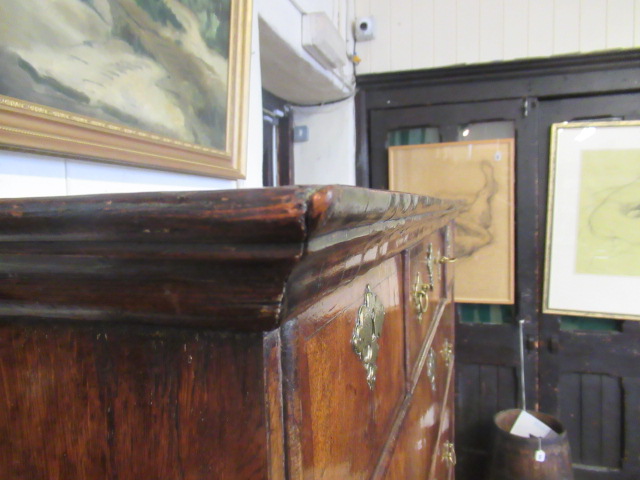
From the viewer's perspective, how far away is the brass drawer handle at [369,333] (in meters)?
0.39

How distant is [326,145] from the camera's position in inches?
82.0

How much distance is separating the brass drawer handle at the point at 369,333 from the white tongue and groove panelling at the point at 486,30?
183cm

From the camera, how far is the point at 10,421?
329mm

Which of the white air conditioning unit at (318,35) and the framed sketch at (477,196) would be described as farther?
the framed sketch at (477,196)

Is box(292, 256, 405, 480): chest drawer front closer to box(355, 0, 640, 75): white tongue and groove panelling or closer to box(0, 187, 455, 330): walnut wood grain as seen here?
box(0, 187, 455, 330): walnut wood grain

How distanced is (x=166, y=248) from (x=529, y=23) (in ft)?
7.00

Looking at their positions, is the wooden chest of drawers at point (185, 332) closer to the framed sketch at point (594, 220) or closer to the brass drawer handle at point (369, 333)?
the brass drawer handle at point (369, 333)

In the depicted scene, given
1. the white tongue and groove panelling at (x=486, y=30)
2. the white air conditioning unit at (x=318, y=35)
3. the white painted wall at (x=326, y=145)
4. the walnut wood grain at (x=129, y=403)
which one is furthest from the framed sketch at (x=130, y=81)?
the white tongue and groove panelling at (x=486, y=30)

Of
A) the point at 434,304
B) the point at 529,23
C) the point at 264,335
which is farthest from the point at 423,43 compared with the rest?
the point at 264,335

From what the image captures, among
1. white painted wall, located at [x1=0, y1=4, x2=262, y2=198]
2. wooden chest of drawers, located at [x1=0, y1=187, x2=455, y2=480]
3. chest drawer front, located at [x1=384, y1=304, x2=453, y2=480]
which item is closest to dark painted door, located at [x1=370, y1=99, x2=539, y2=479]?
chest drawer front, located at [x1=384, y1=304, x2=453, y2=480]

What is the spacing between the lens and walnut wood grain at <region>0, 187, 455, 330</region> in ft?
0.63

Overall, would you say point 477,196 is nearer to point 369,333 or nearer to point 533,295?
point 533,295

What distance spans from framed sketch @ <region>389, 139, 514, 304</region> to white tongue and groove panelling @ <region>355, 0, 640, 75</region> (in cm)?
39

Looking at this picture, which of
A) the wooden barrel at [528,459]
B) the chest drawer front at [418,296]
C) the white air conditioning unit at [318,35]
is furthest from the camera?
the wooden barrel at [528,459]
